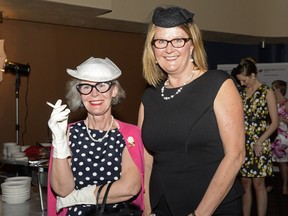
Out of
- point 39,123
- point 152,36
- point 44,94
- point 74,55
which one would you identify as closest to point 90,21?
point 74,55

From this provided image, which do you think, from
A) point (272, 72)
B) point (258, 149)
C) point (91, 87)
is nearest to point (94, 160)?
point (91, 87)

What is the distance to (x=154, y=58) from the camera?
1.74 meters

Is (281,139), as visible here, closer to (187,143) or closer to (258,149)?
(258,149)

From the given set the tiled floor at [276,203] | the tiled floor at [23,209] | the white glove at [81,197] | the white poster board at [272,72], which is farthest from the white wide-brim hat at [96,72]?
the white poster board at [272,72]

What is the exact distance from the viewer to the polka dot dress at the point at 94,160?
5.76 feet

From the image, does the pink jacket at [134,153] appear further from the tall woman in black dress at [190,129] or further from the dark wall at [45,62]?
the dark wall at [45,62]

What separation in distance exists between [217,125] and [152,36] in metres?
0.44

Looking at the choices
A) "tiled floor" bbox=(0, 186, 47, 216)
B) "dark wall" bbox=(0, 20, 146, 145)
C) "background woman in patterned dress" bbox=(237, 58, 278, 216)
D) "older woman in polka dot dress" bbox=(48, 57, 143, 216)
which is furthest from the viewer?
"dark wall" bbox=(0, 20, 146, 145)

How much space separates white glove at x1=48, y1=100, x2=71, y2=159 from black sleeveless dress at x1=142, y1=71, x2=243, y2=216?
33 centimetres

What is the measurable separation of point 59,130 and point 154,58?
1.61ft

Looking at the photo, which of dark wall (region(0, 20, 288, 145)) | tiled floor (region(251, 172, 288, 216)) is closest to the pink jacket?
tiled floor (region(251, 172, 288, 216))

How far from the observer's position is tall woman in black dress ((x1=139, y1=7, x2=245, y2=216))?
1539mm

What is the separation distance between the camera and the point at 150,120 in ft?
5.56

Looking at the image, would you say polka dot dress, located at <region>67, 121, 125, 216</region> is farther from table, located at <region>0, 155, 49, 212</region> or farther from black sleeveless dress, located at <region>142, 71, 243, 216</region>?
table, located at <region>0, 155, 49, 212</region>
